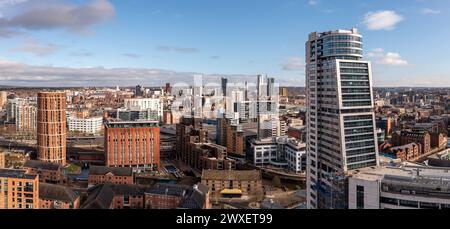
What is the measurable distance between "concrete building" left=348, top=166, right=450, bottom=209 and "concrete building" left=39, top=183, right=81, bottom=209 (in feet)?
13.5

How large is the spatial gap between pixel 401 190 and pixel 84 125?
15905 millimetres

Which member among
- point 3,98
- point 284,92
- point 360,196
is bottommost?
point 360,196

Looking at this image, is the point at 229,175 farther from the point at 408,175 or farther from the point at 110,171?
the point at 408,175

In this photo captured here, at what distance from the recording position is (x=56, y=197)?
5.76m

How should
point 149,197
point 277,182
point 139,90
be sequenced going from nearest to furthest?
point 149,197 → point 277,182 → point 139,90

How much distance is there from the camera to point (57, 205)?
5586mm

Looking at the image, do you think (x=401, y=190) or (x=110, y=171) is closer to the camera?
(x=401, y=190)

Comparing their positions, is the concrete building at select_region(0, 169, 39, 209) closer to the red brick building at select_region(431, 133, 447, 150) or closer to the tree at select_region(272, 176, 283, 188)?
the tree at select_region(272, 176, 283, 188)

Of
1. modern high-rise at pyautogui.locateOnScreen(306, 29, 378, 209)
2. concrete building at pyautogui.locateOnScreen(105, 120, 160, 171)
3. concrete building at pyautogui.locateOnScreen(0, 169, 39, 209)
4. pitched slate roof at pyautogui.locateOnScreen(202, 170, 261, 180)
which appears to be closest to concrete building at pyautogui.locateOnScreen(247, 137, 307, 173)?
pitched slate roof at pyautogui.locateOnScreen(202, 170, 261, 180)

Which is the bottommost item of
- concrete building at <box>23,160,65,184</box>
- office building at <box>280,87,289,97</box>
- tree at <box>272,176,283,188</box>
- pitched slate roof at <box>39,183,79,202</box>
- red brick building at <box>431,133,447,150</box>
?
tree at <box>272,176,283,188</box>

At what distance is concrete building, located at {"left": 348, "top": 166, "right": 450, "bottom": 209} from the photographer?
3215mm

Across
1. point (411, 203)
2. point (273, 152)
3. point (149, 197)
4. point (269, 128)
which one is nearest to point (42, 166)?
point (149, 197)

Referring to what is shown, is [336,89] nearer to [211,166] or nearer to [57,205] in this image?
[57,205]
